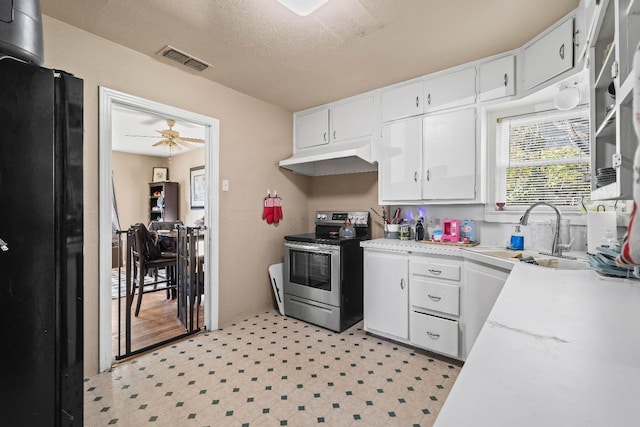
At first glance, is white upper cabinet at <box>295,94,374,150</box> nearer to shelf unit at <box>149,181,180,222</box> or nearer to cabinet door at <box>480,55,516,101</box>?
cabinet door at <box>480,55,516,101</box>

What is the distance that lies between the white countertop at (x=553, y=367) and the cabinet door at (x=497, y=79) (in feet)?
6.04

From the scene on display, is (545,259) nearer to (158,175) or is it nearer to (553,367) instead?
(553,367)

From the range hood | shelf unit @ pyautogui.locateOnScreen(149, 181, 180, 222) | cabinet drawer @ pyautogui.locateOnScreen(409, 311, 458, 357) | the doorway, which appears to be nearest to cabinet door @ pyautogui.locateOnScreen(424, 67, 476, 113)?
the range hood

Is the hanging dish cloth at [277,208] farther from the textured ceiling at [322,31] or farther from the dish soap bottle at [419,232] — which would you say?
the dish soap bottle at [419,232]

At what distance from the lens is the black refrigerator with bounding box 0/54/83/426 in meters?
0.94

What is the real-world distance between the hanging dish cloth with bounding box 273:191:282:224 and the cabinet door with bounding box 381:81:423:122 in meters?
1.45

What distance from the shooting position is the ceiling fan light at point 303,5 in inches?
66.7

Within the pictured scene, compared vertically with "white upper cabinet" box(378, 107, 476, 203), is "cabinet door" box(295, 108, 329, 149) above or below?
above

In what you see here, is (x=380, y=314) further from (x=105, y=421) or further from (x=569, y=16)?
(x=569, y=16)

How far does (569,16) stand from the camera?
185 cm

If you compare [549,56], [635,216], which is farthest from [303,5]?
[635,216]

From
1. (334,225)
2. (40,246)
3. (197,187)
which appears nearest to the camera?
(40,246)

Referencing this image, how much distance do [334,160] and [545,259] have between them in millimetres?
2278

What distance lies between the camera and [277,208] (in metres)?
3.46
